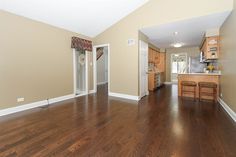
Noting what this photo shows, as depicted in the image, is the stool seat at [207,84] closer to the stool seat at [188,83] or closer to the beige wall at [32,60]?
the stool seat at [188,83]

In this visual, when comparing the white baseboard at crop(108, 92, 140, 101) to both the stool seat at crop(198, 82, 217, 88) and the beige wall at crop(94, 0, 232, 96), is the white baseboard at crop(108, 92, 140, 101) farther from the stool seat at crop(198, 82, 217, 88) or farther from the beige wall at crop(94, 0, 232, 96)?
the stool seat at crop(198, 82, 217, 88)

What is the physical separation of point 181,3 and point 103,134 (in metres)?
4.01

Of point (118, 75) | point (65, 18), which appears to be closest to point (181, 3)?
point (118, 75)

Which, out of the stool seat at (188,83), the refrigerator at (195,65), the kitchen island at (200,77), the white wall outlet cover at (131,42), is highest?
the white wall outlet cover at (131,42)

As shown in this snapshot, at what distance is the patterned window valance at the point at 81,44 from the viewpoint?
5.17 m

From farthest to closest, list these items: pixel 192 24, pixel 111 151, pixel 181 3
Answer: pixel 192 24 → pixel 181 3 → pixel 111 151

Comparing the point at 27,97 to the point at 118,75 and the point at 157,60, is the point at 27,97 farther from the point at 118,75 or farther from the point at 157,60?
the point at 157,60

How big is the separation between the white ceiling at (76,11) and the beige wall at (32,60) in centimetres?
26

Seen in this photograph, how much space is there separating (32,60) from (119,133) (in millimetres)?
3333

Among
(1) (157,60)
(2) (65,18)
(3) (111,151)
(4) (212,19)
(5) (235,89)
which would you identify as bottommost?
(3) (111,151)

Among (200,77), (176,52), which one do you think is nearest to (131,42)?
(200,77)

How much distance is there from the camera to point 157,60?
28.4 feet

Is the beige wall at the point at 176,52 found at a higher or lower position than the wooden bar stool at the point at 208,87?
higher

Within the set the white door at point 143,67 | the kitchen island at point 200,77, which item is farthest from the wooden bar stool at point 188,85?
the white door at point 143,67
